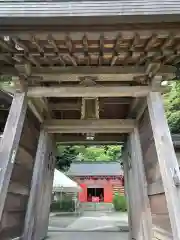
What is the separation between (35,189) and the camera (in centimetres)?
421

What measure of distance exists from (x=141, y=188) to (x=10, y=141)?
2354 mm

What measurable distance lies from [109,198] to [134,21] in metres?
24.9

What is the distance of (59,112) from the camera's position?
18.0 ft

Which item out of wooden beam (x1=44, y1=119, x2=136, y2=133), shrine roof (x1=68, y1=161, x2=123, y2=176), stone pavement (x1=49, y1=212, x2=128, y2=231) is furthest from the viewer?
shrine roof (x1=68, y1=161, x2=123, y2=176)

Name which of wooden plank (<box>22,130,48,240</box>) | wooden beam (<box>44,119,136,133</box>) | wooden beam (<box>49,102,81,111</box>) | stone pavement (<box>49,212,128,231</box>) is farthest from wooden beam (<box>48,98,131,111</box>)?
stone pavement (<box>49,212,128,231</box>)

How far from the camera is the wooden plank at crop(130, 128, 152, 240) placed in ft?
13.2

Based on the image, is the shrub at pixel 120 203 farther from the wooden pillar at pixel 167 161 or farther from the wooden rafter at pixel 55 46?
the wooden rafter at pixel 55 46

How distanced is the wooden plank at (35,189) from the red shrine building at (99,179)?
20.6 meters

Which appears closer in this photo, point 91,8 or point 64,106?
point 91,8

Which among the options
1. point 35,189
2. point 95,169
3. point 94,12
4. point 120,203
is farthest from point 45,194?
point 95,169

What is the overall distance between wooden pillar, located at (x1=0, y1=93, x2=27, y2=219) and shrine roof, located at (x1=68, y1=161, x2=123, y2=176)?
21.4 metres

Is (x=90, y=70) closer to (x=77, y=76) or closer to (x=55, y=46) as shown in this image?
(x=77, y=76)

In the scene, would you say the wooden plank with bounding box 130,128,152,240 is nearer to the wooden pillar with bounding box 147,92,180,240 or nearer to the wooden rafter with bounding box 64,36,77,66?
the wooden pillar with bounding box 147,92,180,240

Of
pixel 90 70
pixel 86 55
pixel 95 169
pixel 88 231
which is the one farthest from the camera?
pixel 95 169
